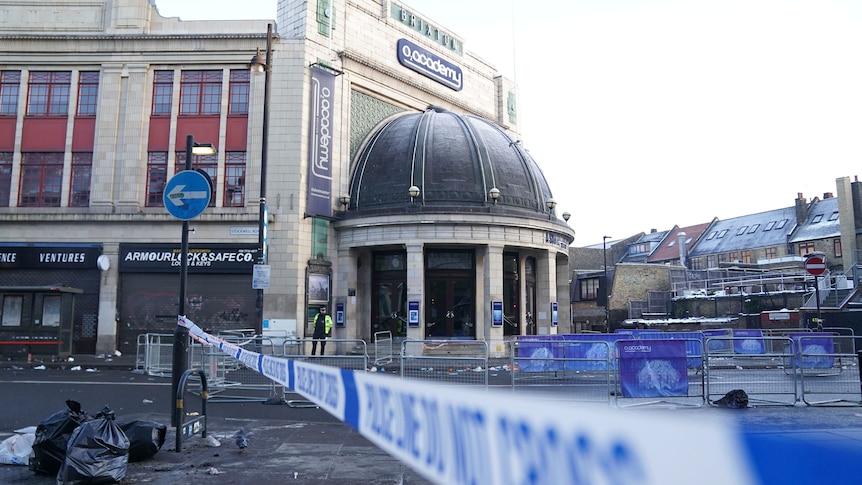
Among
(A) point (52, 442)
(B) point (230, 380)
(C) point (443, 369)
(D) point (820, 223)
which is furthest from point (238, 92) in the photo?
(D) point (820, 223)

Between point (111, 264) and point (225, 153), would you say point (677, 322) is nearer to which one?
point (225, 153)

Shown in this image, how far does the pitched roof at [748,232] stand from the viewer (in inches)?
2309

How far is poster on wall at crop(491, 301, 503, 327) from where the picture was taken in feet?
81.2

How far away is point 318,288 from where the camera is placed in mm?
24812

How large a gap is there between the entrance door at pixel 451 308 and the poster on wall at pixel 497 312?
120 centimetres

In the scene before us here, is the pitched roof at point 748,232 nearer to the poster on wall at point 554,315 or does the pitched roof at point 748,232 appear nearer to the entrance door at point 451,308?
the poster on wall at point 554,315

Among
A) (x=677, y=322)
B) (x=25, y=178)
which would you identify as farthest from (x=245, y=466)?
(x=677, y=322)

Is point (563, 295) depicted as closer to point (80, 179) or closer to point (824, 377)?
point (824, 377)

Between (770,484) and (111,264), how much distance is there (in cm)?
2659

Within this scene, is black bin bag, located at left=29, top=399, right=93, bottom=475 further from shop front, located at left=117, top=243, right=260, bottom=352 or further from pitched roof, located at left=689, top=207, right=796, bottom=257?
pitched roof, located at left=689, top=207, right=796, bottom=257

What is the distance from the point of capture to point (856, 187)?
4812cm

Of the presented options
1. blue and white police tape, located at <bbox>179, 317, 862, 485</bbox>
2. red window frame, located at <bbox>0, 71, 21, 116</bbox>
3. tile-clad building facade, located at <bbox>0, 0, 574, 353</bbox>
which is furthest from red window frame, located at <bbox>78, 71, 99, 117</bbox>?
blue and white police tape, located at <bbox>179, 317, 862, 485</bbox>

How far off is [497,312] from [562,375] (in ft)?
36.3

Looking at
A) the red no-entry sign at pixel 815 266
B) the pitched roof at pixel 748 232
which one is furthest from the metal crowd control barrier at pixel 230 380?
the pitched roof at pixel 748 232
